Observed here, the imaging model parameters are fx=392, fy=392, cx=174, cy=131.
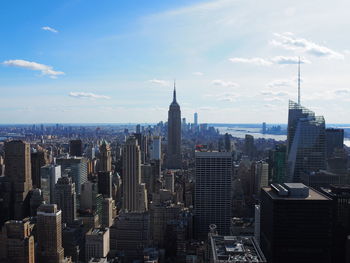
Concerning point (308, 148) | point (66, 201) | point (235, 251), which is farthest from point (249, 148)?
point (235, 251)

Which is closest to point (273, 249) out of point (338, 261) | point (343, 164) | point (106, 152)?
point (338, 261)

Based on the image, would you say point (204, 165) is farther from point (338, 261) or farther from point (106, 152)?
point (106, 152)

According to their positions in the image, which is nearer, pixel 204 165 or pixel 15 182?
pixel 204 165

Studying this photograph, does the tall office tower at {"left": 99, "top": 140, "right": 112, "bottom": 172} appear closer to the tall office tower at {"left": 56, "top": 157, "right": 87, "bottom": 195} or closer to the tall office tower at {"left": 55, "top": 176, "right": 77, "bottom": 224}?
the tall office tower at {"left": 56, "top": 157, "right": 87, "bottom": 195}

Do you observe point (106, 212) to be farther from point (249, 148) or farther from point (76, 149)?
point (249, 148)

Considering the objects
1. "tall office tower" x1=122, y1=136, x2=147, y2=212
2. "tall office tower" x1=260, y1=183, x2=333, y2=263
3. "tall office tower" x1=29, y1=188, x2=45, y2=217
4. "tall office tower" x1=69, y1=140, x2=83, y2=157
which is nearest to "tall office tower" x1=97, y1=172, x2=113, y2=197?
"tall office tower" x1=122, y1=136, x2=147, y2=212

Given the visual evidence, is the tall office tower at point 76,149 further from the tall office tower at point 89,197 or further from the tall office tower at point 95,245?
the tall office tower at point 95,245
